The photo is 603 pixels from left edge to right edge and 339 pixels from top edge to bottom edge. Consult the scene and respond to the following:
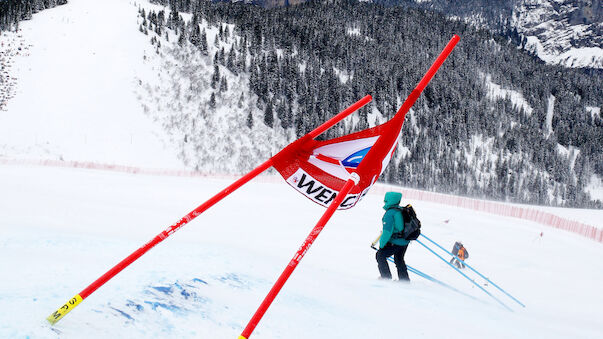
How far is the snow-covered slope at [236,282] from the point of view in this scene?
10.9ft

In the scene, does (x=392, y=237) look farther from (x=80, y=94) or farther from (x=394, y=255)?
(x=80, y=94)

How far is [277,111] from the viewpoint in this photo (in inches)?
2384

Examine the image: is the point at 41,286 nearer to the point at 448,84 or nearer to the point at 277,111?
the point at 277,111

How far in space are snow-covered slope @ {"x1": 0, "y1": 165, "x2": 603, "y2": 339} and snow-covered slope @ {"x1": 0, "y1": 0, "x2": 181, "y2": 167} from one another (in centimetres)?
2597

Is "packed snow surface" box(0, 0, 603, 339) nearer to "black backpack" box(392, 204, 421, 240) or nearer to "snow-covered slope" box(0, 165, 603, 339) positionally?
"snow-covered slope" box(0, 165, 603, 339)

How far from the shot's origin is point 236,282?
459cm

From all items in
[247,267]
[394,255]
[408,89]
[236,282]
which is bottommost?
[394,255]

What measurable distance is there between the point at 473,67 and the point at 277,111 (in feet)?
228

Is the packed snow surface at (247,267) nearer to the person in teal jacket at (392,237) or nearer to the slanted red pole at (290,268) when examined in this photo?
the person in teal jacket at (392,237)

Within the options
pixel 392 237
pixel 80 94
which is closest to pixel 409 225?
pixel 392 237

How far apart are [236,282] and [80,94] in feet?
144

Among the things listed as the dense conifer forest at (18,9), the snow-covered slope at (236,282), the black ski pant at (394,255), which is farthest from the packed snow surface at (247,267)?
the dense conifer forest at (18,9)

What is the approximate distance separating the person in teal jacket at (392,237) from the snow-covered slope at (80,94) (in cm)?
3386

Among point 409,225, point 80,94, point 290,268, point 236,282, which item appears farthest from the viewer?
point 80,94
